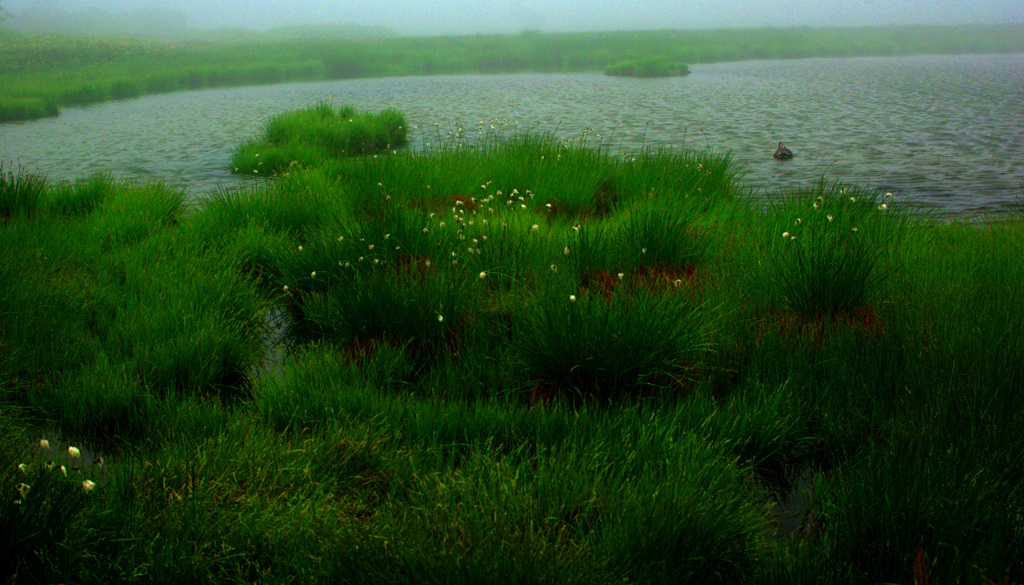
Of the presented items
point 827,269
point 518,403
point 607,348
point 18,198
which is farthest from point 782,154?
point 18,198

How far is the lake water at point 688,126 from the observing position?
13.4 m

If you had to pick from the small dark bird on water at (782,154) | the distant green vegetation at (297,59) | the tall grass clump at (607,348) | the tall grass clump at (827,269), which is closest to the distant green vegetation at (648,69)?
the distant green vegetation at (297,59)

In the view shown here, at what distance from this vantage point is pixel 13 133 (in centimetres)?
2027

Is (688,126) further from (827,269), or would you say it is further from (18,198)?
(18,198)

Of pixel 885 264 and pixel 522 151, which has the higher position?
pixel 522 151

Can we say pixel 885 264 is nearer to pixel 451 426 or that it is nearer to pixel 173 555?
pixel 451 426

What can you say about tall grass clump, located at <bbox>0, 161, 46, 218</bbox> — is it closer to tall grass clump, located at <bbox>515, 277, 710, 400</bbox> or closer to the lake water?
the lake water

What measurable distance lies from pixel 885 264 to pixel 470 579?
491 cm

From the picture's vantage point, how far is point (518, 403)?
4105 mm

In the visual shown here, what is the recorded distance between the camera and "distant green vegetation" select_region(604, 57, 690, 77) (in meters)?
45.4

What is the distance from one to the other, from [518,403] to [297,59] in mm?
57490

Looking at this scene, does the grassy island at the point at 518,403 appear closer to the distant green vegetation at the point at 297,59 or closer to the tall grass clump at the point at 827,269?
the tall grass clump at the point at 827,269

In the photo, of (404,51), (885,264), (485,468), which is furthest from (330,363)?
(404,51)

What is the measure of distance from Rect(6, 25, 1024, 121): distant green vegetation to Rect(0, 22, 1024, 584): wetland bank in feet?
79.7
